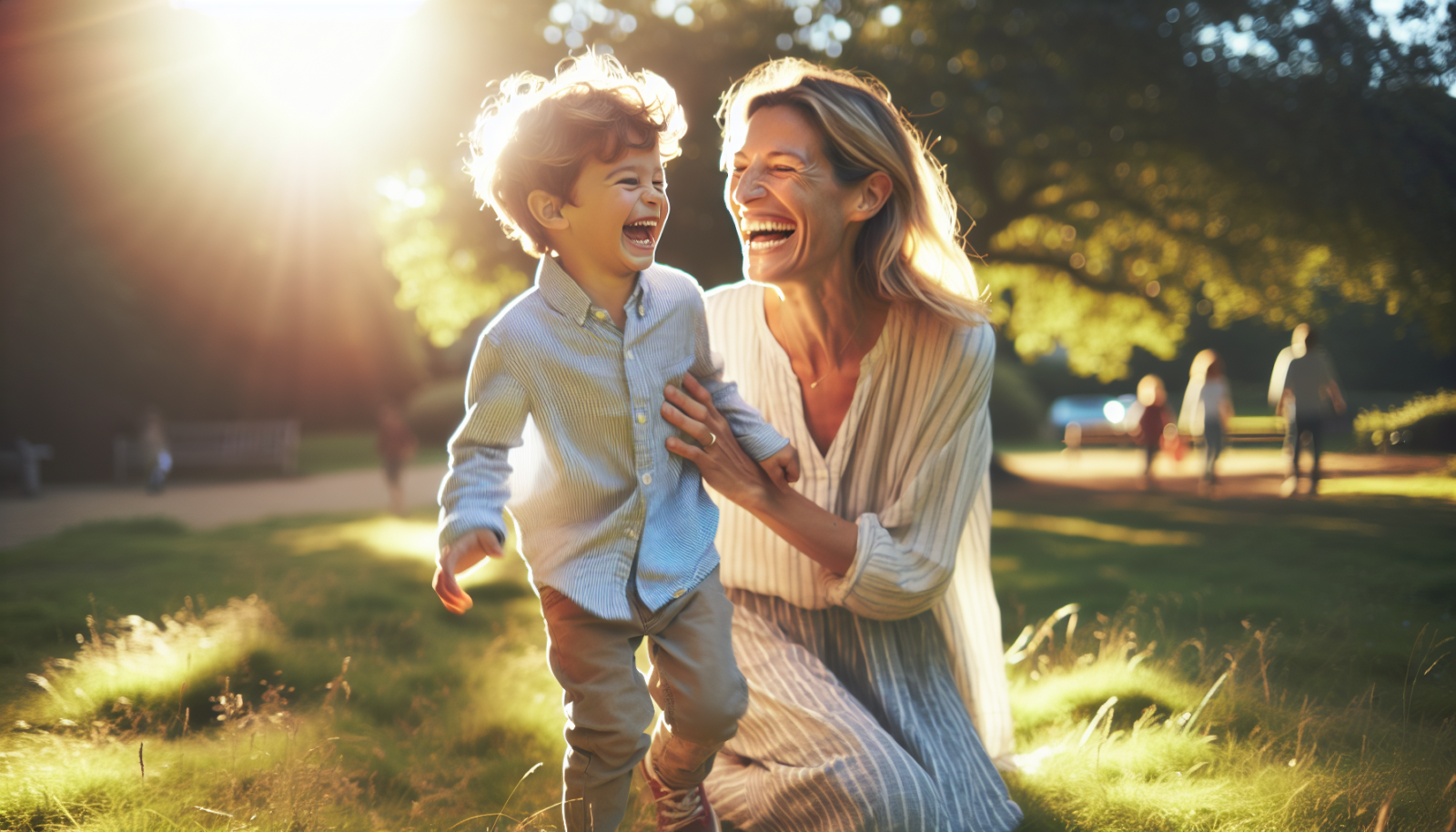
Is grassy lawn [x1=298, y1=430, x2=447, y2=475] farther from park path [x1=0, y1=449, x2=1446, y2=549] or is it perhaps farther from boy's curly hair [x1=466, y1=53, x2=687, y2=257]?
boy's curly hair [x1=466, y1=53, x2=687, y2=257]

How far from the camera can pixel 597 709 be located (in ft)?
7.67

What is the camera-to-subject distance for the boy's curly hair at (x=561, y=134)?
98.2 inches

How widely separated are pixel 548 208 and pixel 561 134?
199 mm

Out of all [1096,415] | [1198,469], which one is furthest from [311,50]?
[1096,415]

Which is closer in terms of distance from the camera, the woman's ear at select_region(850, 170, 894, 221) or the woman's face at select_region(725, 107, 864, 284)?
the woman's face at select_region(725, 107, 864, 284)

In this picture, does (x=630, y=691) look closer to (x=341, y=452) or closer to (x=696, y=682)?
(x=696, y=682)

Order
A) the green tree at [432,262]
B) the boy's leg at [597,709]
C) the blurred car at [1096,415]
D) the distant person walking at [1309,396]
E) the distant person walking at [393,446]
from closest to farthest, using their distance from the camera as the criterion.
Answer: the boy's leg at [597,709]
the distant person walking at [1309,396]
the distant person walking at [393,446]
the green tree at [432,262]
the blurred car at [1096,415]

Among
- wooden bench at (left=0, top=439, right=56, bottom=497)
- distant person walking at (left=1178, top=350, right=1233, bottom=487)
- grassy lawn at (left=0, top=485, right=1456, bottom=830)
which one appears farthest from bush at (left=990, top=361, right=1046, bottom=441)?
wooden bench at (left=0, top=439, right=56, bottom=497)

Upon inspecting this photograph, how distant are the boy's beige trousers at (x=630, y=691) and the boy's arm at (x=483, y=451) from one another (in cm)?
30

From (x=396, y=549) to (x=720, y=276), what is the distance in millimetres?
5681

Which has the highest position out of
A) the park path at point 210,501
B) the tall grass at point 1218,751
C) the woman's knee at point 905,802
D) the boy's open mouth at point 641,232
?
the boy's open mouth at point 641,232

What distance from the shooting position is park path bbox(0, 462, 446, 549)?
8.62 m

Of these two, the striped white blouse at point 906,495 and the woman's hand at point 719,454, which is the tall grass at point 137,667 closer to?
the woman's hand at point 719,454

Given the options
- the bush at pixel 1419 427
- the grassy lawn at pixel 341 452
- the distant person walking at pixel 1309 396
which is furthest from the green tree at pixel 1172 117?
the grassy lawn at pixel 341 452
